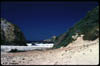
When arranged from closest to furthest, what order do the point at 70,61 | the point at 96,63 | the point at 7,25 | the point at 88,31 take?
the point at 96,63 → the point at 70,61 → the point at 88,31 → the point at 7,25

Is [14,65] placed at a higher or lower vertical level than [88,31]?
lower

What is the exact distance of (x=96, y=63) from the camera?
9.10 m

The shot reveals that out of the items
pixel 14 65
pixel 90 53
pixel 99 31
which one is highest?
pixel 99 31

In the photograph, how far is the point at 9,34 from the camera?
1662 inches

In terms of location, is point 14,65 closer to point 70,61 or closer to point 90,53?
point 70,61

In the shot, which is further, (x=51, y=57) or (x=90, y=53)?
(x=51, y=57)

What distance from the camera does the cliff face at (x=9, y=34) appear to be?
40.9m

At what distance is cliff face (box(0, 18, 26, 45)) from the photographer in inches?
1610

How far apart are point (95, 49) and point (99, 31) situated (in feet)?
8.02

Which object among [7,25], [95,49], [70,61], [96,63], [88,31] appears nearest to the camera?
[96,63]

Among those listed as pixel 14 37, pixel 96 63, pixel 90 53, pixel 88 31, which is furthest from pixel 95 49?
pixel 14 37

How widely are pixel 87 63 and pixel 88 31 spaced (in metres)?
5.04

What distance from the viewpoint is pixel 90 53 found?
10242mm

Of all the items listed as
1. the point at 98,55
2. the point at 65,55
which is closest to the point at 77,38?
the point at 65,55
